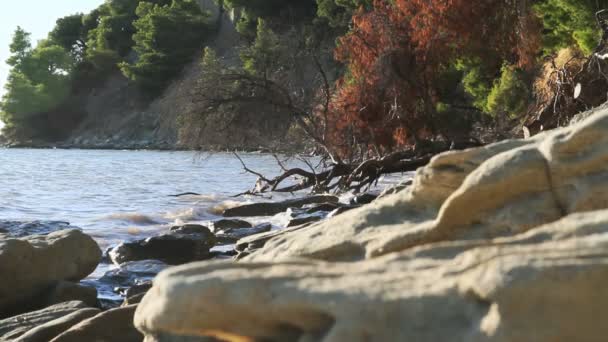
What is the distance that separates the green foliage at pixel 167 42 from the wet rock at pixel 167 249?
57490mm

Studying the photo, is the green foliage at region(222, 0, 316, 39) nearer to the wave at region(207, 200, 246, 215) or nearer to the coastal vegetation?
the coastal vegetation

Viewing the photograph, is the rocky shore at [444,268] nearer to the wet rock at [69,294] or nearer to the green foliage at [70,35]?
the wet rock at [69,294]

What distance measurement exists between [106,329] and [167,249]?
14.3ft

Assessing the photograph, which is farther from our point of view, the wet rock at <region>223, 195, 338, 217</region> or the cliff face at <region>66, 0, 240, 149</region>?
the cliff face at <region>66, 0, 240, 149</region>

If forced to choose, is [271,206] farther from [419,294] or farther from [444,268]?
[419,294]

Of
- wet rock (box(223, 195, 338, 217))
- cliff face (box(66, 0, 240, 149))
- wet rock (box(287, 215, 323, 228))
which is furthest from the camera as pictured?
cliff face (box(66, 0, 240, 149))

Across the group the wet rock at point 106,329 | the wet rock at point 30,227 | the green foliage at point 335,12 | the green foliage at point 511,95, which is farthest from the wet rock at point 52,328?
the green foliage at point 335,12

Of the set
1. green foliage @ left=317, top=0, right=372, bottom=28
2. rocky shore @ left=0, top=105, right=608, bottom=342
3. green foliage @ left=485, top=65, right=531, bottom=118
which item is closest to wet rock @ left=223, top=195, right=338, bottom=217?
green foliage @ left=485, top=65, right=531, bottom=118

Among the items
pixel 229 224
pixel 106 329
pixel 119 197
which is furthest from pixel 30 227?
pixel 106 329

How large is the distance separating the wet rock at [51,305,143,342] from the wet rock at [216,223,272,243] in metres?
5.76

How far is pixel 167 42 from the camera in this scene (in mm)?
65875

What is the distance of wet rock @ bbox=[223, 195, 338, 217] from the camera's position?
44.2 ft

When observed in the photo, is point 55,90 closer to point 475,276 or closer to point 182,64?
point 182,64

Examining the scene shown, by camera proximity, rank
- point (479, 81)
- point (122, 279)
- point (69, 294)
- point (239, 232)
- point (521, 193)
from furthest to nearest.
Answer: point (479, 81)
point (239, 232)
point (122, 279)
point (69, 294)
point (521, 193)
